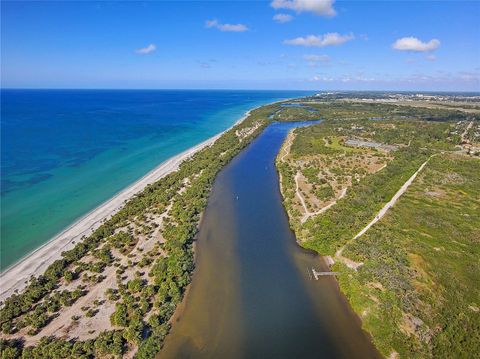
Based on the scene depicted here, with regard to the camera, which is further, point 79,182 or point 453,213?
point 79,182

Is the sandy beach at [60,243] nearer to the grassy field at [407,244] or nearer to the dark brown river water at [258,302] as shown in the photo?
the dark brown river water at [258,302]

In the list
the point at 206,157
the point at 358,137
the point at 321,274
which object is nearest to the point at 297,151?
the point at 206,157

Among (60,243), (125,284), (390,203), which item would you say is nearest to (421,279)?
(390,203)

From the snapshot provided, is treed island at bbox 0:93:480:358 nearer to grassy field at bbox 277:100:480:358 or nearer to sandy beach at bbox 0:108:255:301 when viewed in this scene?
grassy field at bbox 277:100:480:358

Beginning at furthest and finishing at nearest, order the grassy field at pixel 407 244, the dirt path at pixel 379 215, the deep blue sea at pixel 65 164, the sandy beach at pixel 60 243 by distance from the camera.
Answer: the deep blue sea at pixel 65 164 < the dirt path at pixel 379 215 < the sandy beach at pixel 60 243 < the grassy field at pixel 407 244

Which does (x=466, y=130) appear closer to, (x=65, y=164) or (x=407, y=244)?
(x=407, y=244)

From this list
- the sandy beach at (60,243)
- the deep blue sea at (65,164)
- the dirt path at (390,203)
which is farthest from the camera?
the deep blue sea at (65,164)

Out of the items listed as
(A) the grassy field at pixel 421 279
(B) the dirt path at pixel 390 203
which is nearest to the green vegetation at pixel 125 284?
(A) the grassy field at pixel 421 279

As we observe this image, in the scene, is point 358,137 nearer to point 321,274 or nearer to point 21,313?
point 321,274
